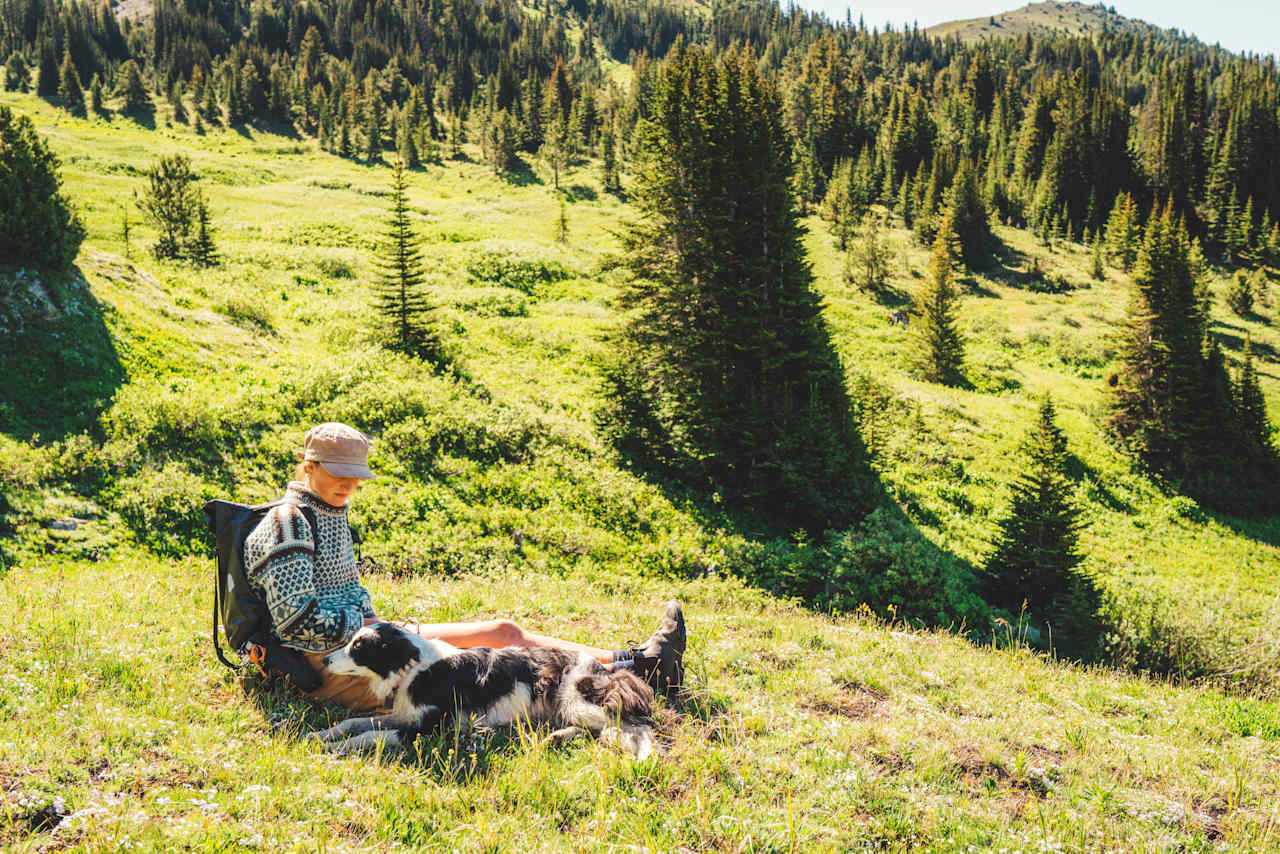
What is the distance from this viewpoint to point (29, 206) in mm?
13656

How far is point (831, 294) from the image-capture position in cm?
4878

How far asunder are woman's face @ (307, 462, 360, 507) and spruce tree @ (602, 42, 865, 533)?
12.3 metres

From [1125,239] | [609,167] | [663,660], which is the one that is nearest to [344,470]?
[663,660]

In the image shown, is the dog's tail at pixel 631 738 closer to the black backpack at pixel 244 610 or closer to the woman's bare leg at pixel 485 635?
the woman's bare leg at pixel 485 635

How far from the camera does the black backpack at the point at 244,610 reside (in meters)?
5.13

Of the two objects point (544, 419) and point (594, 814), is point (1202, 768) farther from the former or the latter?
point (544, 419)

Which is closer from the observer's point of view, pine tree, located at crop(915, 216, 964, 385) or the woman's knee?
the woman's knee

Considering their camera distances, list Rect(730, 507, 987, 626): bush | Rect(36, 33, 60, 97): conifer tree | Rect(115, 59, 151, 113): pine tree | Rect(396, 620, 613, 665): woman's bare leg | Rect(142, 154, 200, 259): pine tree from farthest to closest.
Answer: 1. Rect(36, 33, 60, 97): conifer tree
2. Rect(115, 59, 151, 113): pine tree
3. Rect(142, 154, 200, 259): pine tree
4. Rect(730, 507, 987, 626): bush
5. Rect(396, 620, 613, 665): woman's bare leg

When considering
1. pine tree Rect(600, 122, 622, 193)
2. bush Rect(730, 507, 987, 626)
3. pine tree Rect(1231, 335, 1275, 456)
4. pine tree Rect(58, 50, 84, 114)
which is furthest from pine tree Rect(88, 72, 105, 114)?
pine tree Rect(1231, 335, 1275, 456)

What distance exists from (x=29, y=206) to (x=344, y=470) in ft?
45.9

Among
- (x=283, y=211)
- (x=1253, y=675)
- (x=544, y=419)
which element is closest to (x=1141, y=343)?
(x=1253, y=675)

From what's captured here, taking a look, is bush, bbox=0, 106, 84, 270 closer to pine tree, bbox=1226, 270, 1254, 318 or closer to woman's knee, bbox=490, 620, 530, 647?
woman's knee, bbox=490, 620, 530, 647

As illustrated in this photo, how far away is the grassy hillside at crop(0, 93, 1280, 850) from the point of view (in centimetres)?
409

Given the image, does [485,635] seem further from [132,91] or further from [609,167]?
[132,91]
